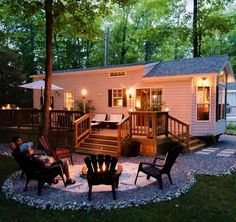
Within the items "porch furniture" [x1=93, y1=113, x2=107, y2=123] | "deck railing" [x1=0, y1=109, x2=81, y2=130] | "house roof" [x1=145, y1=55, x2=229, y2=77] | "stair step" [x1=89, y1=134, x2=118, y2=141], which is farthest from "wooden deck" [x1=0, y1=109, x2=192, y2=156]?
"house roof" [x1=145, y1=55, x2=229, y2=77]

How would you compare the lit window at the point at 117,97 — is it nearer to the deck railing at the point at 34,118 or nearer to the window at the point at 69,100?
the window at the point at 69,100

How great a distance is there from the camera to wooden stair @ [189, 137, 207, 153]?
12031mm

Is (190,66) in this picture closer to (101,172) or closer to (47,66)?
(47,66)

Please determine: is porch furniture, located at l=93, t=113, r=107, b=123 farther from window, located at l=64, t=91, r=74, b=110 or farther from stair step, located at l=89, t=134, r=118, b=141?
stair step, located at l=89, t=134, r=118, b=141

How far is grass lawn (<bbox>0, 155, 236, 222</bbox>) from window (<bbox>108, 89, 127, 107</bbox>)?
9521 millimetres

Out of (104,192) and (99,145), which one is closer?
(104,192)

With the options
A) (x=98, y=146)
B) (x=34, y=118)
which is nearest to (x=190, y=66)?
(x=98, y=146)

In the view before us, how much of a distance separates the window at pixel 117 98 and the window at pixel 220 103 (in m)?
4.71

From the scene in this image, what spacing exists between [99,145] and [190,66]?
21.0 ft

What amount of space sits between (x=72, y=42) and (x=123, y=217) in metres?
28.8

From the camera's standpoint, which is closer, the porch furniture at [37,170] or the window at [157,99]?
the porch furniture at [37,170]

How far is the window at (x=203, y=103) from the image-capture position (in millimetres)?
13469

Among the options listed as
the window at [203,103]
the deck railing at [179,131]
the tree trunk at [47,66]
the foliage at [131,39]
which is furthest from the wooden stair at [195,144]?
the foliage at [131,39]

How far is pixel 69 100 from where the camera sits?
17766 mm
